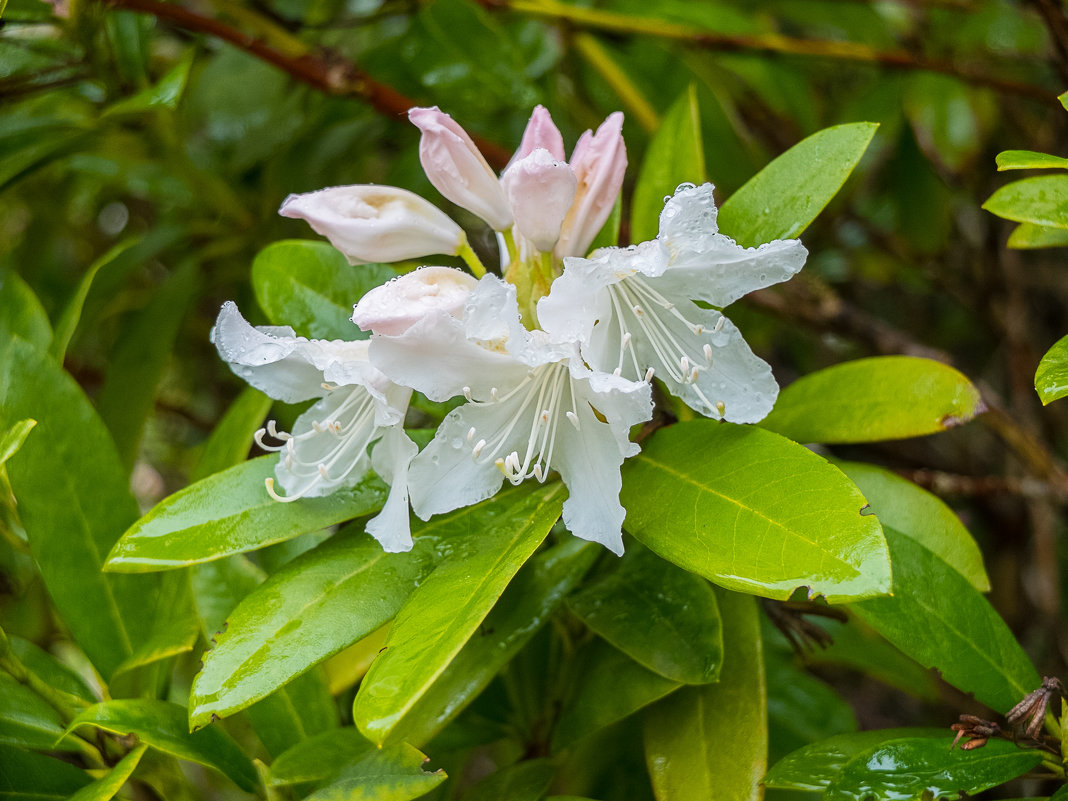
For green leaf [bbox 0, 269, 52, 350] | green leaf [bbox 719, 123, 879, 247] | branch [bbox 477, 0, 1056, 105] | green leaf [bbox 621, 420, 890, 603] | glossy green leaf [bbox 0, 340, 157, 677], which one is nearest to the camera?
green leaf [bbox 621, 420, 890, 603]

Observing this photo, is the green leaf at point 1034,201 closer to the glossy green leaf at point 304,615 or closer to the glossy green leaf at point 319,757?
the glossy green leaf at point 304,615

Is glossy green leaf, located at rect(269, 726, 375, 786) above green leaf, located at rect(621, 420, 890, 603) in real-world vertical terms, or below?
below

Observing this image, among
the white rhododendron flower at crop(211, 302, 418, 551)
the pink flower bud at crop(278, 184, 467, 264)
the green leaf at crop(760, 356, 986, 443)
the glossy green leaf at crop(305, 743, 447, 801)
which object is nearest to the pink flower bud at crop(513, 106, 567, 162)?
the pink flower bud at crop(278, 184, 467, 264)

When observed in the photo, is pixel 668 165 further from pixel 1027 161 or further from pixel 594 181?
pixel 1027 161

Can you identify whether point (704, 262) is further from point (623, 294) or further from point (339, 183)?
point (339, 183)

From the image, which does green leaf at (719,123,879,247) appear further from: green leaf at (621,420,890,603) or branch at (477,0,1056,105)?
branch at (477,0,1056,105)

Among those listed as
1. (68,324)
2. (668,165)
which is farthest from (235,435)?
(668,165)
